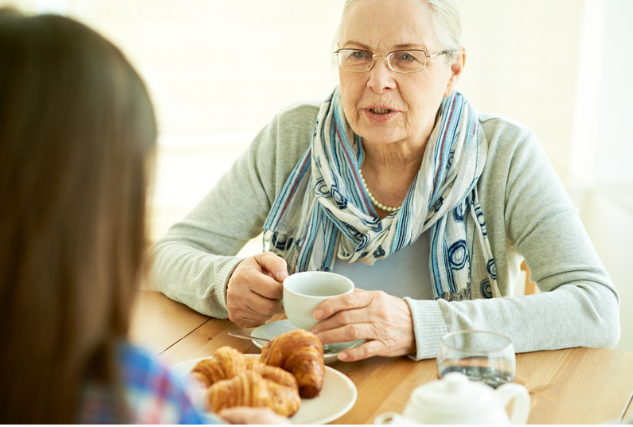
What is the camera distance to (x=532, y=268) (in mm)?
1337

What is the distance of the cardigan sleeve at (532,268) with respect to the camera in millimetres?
1083

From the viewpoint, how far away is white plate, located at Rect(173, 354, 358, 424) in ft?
2.70

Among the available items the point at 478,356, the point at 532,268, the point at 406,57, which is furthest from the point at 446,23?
the point at 478,356

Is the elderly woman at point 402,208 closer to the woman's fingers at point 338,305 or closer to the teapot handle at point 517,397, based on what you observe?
the woman's fingers at point 338,305

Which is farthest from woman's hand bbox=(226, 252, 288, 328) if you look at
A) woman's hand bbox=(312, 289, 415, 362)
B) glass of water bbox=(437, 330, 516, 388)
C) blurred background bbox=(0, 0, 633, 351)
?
blurred background bbox=(0, 0, 633, 351)

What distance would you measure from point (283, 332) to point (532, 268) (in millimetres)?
601

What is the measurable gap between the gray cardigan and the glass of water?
0.68 ft

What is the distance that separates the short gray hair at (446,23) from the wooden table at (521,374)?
76 cm

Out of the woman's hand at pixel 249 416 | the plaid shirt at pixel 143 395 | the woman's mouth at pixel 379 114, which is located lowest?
the woman's hand at pixel 249 416

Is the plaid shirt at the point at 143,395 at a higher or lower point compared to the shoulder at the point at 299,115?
lower

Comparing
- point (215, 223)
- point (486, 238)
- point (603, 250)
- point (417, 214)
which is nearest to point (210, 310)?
point (215, 223)

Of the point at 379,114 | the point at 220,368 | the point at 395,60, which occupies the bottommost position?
the point at 220,368

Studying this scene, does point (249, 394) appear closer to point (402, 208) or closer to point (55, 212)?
point (55, 212)

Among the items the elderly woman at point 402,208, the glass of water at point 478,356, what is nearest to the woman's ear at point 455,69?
the elderly woman at point 402,208
